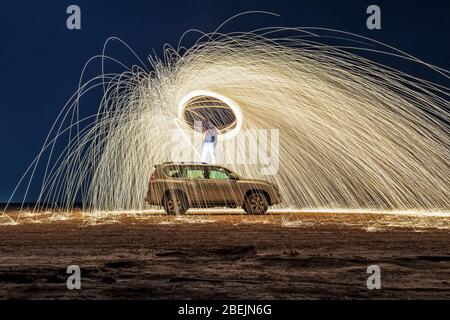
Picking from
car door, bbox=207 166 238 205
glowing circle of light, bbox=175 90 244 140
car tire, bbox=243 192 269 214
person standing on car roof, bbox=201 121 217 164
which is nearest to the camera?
car door, bbox=207 166 238 205

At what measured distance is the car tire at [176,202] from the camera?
19609mm

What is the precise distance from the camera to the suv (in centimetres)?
1959

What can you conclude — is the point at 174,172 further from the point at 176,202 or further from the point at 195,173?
the point at 176,202

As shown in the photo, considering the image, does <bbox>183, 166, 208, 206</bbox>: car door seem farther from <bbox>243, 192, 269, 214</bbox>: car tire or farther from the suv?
<bbox>243, 192, 269, 214</bbox>: car tire

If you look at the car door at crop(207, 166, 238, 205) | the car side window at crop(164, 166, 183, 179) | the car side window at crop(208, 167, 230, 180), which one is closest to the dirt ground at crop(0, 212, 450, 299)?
the car door at crop(207, 166, 238, 205)

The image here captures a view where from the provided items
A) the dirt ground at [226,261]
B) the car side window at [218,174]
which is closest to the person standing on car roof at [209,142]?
the car side window at [218,174]

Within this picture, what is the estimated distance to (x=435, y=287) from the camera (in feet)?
23.6

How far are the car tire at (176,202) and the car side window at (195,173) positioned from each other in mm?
738

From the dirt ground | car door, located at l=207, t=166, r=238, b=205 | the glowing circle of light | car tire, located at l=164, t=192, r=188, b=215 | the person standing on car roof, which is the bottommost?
the dirt ground

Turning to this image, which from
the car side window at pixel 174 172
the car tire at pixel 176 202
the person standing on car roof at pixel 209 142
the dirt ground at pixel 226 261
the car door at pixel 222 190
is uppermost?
the person standing on car roof at pixel 209 142

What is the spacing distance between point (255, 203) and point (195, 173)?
7.66 feet

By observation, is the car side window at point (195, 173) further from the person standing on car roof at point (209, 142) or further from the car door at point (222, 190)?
the person standing on car roof at point (209, 142)

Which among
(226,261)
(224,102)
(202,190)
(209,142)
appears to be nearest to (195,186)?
(202,190)
